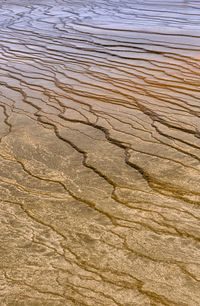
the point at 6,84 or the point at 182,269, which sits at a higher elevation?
the point at 182,269

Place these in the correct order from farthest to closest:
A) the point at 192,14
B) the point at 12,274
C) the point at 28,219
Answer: the point at 192,14 → the point at 28,219 → the point at 12,274

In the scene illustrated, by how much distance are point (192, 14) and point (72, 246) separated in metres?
7.24

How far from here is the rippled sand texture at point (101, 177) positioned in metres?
1.67

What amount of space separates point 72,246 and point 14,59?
14.0 feet

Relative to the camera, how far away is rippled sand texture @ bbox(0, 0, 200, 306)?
1672mm

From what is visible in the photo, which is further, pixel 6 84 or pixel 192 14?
pixel 192 14

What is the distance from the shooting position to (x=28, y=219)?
2096 millimetres

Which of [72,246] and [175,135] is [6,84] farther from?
[72,246]

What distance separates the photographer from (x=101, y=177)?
2506 millimetres

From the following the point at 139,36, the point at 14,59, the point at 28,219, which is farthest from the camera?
the point at 139,36

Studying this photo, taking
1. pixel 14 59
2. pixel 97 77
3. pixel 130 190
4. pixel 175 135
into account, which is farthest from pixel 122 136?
pixel 14 59

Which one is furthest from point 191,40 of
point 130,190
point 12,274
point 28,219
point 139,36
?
point 12,274

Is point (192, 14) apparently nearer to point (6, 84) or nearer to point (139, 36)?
point (139, 36)

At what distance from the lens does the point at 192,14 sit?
324 inches
